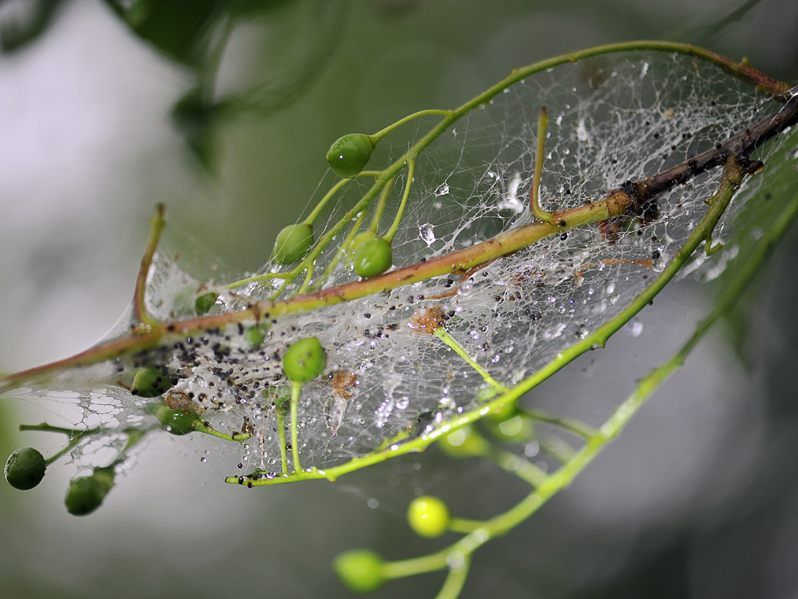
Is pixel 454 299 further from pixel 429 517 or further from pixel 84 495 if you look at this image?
pixel 84 495

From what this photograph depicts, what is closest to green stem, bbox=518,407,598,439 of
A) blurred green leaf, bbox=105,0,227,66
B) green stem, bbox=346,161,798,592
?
green stem, bbox=346,161,798,592

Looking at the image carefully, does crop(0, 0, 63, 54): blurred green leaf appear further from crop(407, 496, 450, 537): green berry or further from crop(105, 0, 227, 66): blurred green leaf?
crop(407, 496, 450, 537): green berry

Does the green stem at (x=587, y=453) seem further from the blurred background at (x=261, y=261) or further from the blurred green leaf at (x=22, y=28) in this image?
the blurred green leaf at (x=22, y=28)

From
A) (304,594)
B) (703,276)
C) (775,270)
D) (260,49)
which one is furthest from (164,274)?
(304,594)

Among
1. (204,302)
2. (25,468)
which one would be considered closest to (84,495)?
(25,468)

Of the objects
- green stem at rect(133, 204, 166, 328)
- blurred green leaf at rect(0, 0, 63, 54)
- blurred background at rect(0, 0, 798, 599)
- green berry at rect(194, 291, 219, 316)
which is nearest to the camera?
green stem at rect(133, 204, 166, 328)

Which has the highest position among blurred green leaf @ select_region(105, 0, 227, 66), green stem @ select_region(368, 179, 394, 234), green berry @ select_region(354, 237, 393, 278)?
blurred green leaf @ select_region(105, 0, 227, 66)

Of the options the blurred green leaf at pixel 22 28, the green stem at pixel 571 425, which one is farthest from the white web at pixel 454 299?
the blurred green leaf at pixel 22 28
